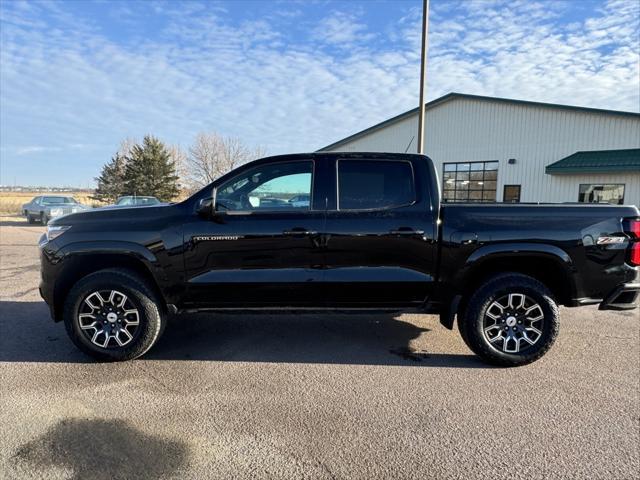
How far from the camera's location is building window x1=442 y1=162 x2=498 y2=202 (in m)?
21.8

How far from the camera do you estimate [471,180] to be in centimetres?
2272

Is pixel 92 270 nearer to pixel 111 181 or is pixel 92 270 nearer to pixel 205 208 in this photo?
pixel 205 208

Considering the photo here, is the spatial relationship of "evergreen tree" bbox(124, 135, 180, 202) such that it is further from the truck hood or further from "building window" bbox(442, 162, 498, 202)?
the truck hood

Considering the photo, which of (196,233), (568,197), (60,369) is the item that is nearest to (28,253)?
(60,369)

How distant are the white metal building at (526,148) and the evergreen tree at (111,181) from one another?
30.6 meters

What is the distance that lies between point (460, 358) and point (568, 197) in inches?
753

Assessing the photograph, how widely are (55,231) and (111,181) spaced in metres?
44.1

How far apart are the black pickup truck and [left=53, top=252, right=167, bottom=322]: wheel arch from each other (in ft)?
0.07

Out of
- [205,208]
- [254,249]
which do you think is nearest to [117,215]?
Answer: [205,208]

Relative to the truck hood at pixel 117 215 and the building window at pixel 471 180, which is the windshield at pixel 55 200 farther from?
the truck hood at pixel 117 215

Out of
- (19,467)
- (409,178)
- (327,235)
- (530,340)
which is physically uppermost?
(409,178)

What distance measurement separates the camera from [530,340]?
12.1 feet

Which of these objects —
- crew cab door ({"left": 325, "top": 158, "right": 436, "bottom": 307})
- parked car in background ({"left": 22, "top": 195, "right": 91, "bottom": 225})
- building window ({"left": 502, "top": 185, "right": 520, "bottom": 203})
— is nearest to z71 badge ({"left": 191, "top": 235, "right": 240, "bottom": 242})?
crew cab door ({"left": 325, "top": 158, "right": 436, "bottom": 307})

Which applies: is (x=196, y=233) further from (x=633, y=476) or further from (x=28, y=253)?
(x=28, y=253)
